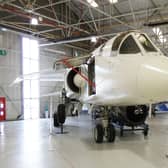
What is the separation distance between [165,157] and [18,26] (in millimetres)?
11977

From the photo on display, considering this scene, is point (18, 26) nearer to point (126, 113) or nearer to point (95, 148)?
point (126, 113)

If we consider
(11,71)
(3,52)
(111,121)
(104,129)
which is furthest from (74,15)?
(104,129)

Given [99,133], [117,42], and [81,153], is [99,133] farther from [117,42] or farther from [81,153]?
[117,42]

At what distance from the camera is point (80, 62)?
8062 mm

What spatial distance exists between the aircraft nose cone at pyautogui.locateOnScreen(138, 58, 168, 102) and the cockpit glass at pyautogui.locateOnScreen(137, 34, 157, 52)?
73cm

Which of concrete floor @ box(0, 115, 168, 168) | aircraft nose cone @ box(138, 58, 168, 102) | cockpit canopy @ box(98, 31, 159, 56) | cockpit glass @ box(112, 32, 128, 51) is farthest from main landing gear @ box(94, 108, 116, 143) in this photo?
aircraft nose cone @ box(138, 58, 168, 102)

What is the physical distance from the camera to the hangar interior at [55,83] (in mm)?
5037

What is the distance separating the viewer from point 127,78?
15.9ft

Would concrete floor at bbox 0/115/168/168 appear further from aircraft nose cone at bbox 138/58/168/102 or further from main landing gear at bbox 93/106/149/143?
aircraft nose cone at bbox 138/58/168/102

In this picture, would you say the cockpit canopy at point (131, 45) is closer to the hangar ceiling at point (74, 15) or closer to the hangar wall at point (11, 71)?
the hangar ceiling at point (74, 15)

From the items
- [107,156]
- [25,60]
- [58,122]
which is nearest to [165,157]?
[107,156]

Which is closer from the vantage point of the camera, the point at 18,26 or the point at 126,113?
the point at 126,113

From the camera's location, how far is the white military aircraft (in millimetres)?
4547

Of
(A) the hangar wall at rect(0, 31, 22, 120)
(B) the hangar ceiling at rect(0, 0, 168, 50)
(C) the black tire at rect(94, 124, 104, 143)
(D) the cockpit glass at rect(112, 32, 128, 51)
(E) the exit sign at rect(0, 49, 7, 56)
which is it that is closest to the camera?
(D) the cockpit glass at rect(112, 32, 128, 51)
